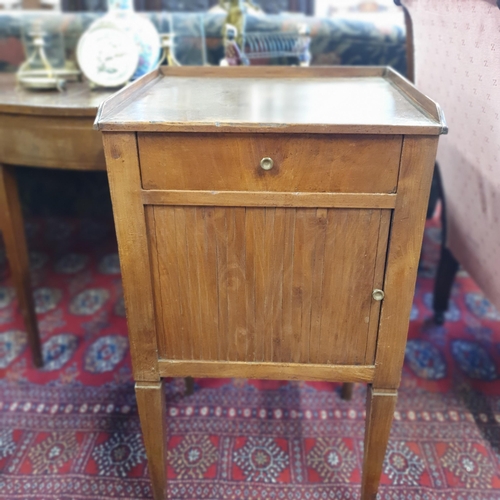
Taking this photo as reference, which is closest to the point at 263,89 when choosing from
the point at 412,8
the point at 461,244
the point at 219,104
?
the point at 219,104

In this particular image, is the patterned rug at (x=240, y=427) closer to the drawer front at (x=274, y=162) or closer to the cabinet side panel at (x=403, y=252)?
the cabinet side panel at (x=403, y=252)

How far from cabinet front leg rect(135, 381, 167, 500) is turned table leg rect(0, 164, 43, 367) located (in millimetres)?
542

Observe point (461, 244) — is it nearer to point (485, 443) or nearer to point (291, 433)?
point (485, 443)

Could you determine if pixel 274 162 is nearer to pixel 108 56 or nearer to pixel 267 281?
pixel 267 281

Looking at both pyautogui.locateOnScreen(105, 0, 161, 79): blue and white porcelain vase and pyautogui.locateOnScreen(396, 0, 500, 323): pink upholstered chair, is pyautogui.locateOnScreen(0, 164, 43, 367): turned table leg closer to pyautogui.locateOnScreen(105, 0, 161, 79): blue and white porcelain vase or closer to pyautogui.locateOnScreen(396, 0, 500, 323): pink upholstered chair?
pyautogui.locateOnScreen(105, 0, 161, 79): blue and white porcelain vase

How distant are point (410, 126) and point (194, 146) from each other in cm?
29

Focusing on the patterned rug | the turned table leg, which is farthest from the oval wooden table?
the patterned rug

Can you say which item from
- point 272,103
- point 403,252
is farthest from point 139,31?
point 403,252

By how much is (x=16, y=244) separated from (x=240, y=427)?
2.22ft

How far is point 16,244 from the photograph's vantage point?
1.17 m

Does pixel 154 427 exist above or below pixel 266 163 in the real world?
below

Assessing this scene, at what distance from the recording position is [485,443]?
3.62 feet

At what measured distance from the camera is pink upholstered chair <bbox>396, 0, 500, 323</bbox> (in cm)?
85

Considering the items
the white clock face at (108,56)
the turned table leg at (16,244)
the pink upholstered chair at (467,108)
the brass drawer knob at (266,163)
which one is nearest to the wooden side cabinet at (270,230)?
the brass drawer knob at (266,163)
